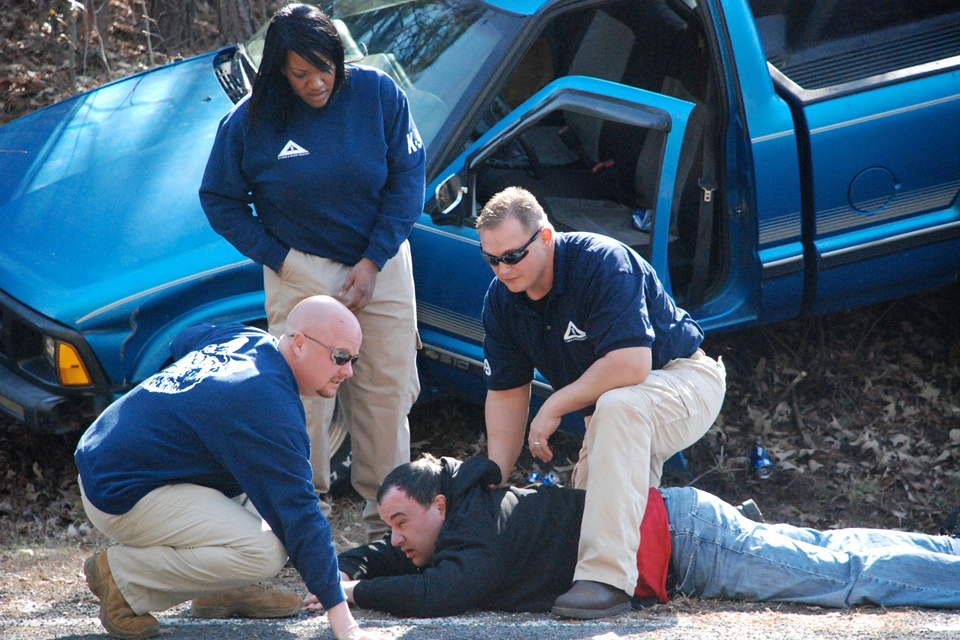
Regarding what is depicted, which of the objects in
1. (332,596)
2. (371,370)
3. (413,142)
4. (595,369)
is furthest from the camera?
(371,370)

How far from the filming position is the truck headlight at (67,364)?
12.5ft

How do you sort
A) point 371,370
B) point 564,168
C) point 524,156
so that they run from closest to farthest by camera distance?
point 371,370, point 524,156, point 564,168

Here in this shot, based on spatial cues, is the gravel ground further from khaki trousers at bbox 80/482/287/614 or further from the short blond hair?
the short blond hair

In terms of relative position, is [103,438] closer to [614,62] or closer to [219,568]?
[219,568]

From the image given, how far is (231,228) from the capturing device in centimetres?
366

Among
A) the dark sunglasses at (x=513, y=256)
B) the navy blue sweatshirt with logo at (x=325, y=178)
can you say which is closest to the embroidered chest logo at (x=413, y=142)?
the navy blue sweatshirt with logo at (x=325, y=178)

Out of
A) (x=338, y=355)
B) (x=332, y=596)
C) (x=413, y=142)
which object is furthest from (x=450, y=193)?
(x=332, y=596)

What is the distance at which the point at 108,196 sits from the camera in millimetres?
4184

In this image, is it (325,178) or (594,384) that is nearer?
(594,384)

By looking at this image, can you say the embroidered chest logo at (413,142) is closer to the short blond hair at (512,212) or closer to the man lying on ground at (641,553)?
the short blond hair at (512,212)

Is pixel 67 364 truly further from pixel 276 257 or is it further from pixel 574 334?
pixel 574 334

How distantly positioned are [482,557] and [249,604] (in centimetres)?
80

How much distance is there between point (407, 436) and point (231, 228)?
1.12 m

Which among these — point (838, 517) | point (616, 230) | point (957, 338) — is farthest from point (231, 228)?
point (957, 338)
